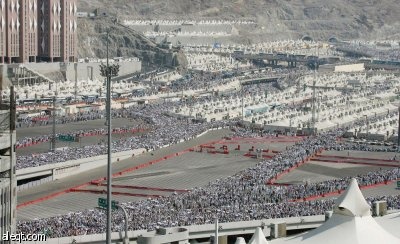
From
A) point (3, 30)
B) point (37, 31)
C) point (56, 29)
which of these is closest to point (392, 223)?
point (3, 30)

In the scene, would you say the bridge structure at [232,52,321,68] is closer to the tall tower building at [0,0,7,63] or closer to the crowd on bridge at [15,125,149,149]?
the tall tower building at [0,0,7,63]

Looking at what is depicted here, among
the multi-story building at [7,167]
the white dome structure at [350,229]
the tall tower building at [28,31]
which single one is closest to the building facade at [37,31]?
the tall tower building at [28,31]

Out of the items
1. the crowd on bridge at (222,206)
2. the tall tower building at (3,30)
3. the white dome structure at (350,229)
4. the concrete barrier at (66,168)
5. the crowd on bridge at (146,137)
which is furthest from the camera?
the tall tower building at (3,30)

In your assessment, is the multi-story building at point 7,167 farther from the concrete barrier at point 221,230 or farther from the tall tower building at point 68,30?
the tall tower building at point 68,30

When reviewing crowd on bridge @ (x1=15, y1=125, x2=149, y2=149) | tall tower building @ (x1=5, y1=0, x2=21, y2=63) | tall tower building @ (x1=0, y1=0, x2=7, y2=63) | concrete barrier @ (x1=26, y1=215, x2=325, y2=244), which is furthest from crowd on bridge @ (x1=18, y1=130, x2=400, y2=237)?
tall tower building @ (x1=5, y1=0, x2=21, y2=63)

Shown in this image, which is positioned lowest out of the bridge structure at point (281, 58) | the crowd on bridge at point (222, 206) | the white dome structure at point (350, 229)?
the bridge structure at point (281, 58)

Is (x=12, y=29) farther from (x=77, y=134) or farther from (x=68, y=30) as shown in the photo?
(x=77, y=134)

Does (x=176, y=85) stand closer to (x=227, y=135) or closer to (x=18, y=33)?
(x=18, y=33)
